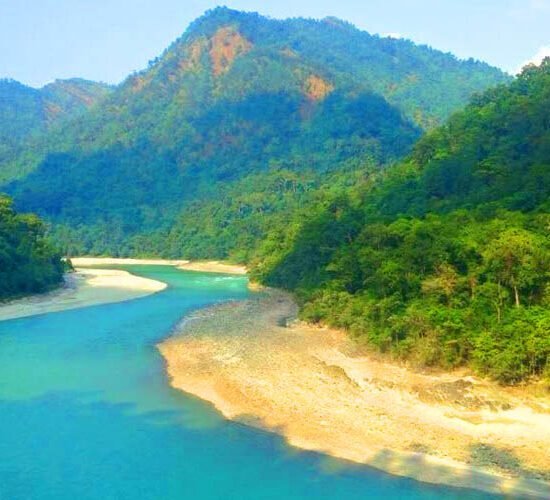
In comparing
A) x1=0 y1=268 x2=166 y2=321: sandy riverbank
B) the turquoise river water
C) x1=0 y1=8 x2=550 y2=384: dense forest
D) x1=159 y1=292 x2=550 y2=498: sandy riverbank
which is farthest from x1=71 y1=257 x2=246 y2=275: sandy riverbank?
the turquoise river water

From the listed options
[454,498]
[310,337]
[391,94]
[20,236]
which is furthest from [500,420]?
[391,94]

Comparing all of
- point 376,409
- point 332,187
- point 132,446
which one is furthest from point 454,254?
point 332,187

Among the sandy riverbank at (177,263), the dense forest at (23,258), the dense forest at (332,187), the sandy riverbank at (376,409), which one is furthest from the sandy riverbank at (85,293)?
the sandy riverbank at (376,409)

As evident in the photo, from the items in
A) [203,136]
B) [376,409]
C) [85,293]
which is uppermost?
[203,136]

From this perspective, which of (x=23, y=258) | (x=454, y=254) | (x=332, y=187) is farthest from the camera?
(x=332, y=187)

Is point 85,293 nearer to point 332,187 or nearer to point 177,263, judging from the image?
point 177,263
